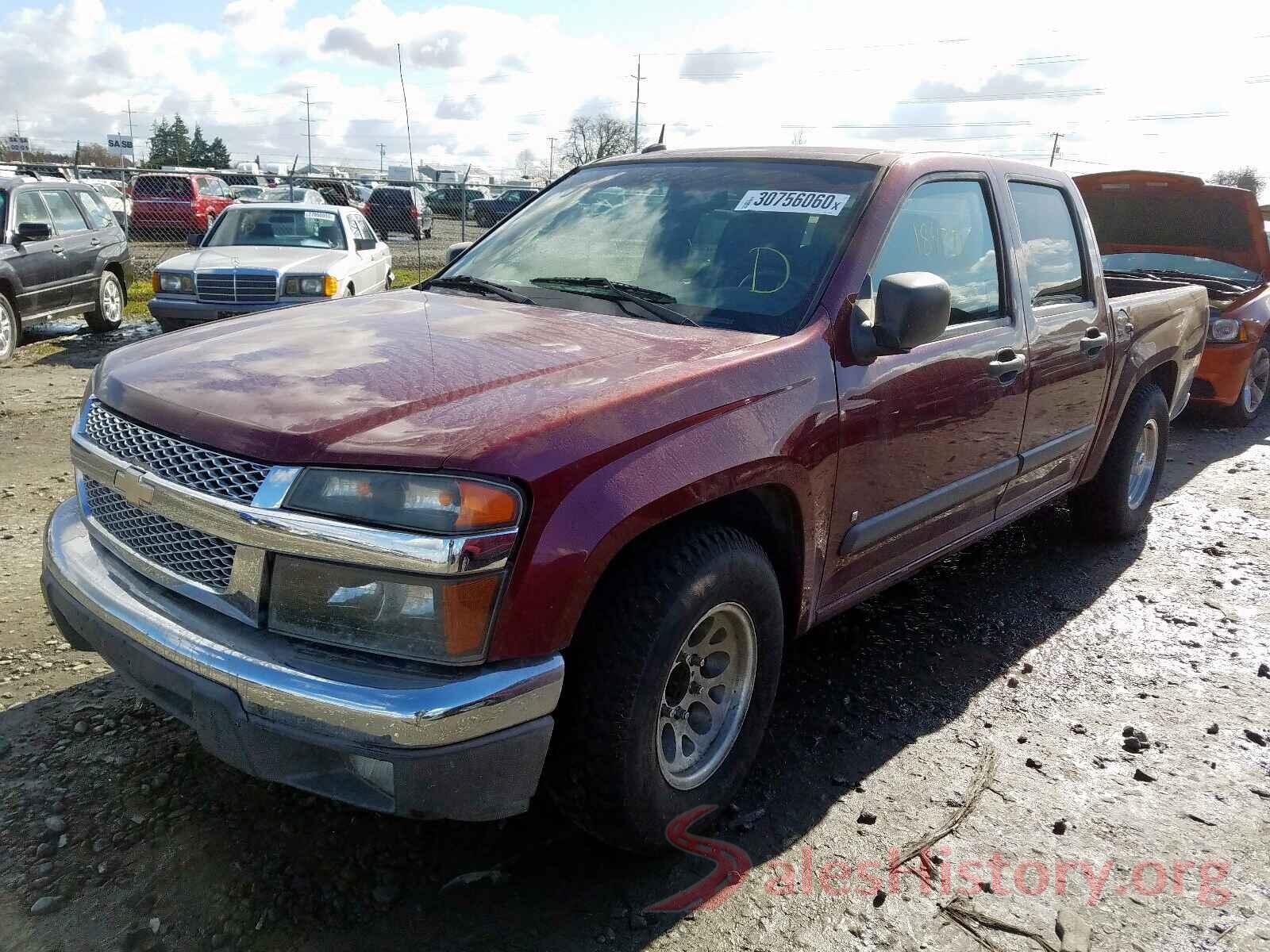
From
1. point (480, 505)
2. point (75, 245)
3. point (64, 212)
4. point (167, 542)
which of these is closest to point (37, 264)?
point (75, 245)

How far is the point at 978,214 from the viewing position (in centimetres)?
360

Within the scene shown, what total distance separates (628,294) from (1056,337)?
182 cm

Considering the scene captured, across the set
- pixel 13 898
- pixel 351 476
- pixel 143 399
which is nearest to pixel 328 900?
pixel 13 898

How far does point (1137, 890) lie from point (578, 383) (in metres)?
1.94

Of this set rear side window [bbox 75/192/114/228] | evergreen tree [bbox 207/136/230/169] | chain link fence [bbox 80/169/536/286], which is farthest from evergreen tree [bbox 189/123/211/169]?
rear side window [bbox 75/192/114/228]

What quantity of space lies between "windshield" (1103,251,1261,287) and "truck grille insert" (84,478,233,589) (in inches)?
302

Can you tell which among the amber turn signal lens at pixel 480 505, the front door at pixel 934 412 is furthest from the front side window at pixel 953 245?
the amber turn signal lens at pixel 480 505

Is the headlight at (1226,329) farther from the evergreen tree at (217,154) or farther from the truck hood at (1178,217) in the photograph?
the evergreen tree at (217,154)

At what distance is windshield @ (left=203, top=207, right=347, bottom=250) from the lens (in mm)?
10250

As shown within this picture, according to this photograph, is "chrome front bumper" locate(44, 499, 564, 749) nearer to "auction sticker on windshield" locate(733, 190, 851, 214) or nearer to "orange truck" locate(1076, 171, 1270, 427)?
"auction sticker on windshield" locate(733, 190, 851, 214)

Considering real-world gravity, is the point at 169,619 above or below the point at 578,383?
below

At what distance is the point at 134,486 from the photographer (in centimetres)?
228

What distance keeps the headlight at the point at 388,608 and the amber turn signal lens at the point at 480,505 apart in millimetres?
107

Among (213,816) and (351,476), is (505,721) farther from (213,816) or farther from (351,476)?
(213,816)
